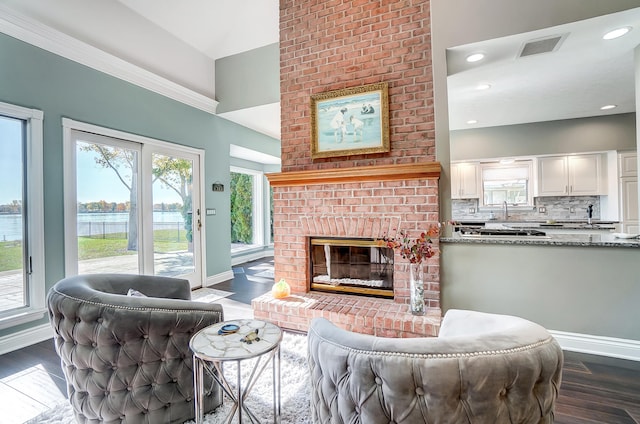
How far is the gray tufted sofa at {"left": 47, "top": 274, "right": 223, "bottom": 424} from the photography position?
1432 mm

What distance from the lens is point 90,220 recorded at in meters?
3.27

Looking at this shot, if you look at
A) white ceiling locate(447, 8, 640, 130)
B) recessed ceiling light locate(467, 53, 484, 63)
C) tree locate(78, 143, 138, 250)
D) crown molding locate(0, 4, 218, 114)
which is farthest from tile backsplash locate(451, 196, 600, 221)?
tree locate(78, 143, 138, 250)

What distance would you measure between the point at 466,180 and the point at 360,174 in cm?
400

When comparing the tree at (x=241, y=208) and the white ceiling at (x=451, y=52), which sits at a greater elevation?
the white ceiling at (x=451, y=52)

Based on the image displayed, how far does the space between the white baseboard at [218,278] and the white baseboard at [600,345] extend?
4.31 metres

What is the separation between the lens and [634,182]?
483 centimetres

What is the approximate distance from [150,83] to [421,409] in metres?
4.43

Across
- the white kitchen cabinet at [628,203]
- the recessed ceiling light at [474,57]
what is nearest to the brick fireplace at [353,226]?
the recessed ceiling light at [474,57]

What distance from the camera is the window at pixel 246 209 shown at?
6.91 metres

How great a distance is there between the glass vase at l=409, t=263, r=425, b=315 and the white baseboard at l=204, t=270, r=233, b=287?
3302mm

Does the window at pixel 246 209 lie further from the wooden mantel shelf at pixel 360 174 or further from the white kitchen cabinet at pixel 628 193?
the white kitchen cabinet at pixel 628 193

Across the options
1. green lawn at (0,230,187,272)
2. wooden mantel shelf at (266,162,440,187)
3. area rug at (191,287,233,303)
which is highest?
wooden mantel shelf at (266,162,440,187)

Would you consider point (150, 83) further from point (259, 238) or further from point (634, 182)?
point (634, 182)

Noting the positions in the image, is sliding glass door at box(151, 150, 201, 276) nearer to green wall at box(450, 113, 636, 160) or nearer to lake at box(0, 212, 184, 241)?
lake at box(0, 212, 184, 241)
